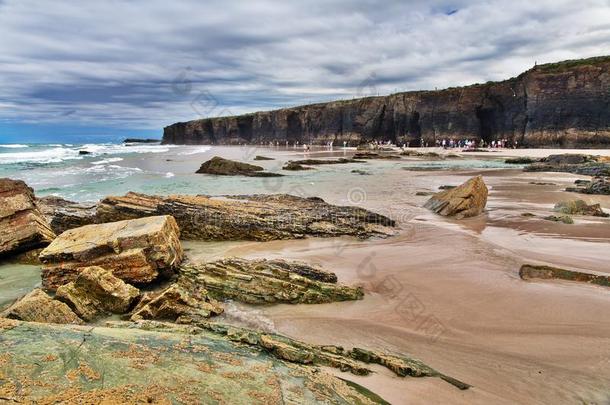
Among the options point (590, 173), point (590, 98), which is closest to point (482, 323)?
point (590, 173)

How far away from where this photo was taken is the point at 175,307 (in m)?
5.13

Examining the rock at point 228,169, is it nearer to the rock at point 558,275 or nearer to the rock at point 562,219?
the rock at point 562,219

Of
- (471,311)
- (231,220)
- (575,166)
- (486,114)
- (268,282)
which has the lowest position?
(471,311)

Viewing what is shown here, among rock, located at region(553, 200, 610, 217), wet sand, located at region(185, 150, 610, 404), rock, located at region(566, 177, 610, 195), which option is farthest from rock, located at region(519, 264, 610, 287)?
rock, located at region(566, 177, 610, 195)

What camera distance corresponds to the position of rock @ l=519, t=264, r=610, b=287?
19.7 feet

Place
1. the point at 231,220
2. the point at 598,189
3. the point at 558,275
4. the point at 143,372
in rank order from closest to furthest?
the point at 143,372, the point at 558,275, the point at 231,220, the point at 598,189

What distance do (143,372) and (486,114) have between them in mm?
70934

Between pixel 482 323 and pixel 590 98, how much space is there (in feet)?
185

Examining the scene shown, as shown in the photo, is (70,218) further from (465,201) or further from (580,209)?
(580,209)

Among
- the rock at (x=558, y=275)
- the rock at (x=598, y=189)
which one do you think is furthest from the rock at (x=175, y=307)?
the rock at (x=598, y=189)

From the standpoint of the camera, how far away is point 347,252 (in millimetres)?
8195

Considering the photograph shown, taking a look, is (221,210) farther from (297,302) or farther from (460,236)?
(460,236)

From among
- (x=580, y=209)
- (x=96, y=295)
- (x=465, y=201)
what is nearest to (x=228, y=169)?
(x=465, y=201)

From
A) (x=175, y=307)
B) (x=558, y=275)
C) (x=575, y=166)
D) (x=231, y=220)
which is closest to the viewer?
(x=175, y=307)
